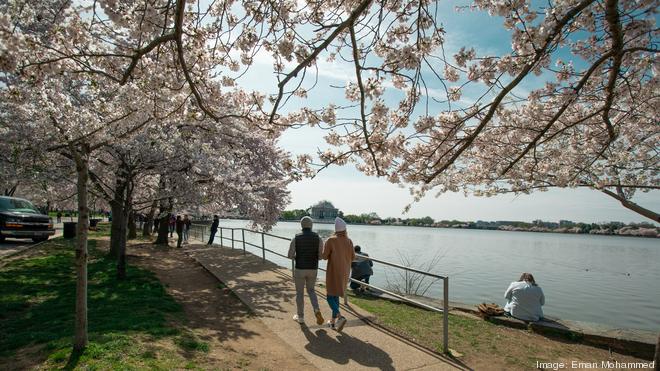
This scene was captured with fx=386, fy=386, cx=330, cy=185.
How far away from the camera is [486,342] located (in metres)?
6.73

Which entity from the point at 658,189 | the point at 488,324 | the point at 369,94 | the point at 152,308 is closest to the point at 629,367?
the point at 488,324

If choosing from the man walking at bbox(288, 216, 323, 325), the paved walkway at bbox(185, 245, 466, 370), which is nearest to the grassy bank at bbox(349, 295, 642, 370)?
the paved walkway at bbox(185, 245, 466, 370)

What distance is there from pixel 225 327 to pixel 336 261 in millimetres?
2215

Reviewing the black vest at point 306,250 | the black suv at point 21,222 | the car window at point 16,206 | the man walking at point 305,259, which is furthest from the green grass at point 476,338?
the car window at point 16,206

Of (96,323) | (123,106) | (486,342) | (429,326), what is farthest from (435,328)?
(123,106)

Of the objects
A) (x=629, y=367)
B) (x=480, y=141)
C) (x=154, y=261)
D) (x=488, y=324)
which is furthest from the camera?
(x=154, y=261)

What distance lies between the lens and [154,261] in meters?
14.4

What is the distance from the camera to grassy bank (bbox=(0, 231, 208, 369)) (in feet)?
15.0

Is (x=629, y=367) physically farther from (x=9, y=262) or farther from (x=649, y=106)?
(x=9, y=262)

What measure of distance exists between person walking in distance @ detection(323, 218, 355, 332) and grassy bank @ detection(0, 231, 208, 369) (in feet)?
6.66

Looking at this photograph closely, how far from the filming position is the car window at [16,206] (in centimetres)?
1659

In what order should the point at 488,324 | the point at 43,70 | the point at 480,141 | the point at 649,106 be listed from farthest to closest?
the point at 480,141 < the point at 488,324 < the point at 649,106 < the point at 43,70

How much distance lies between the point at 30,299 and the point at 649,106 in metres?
12.4

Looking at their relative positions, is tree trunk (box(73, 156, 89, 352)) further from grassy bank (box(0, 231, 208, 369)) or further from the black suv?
the black suv
